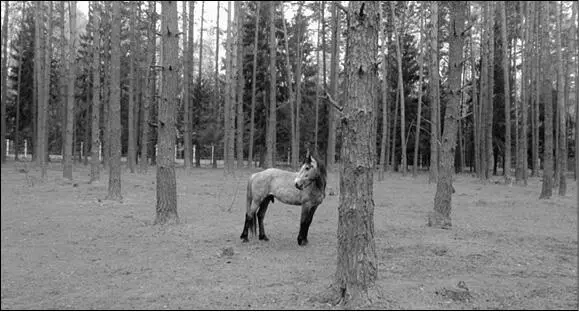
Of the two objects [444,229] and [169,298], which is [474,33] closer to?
[444,229]

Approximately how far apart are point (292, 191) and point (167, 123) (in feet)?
11.3

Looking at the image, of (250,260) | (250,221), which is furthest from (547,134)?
(250,260)

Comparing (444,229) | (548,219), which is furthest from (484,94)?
(444,229)

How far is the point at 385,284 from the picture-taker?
6328 mm

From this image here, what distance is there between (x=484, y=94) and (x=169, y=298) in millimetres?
30353

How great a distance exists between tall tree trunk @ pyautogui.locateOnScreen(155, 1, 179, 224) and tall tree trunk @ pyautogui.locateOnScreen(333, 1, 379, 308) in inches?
236

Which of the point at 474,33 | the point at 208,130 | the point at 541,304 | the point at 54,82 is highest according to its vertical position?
the point at 474,33

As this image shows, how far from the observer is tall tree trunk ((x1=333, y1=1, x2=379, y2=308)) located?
5.56 meters

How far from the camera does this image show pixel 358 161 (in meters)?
5.55

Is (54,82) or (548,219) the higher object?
(54,82)

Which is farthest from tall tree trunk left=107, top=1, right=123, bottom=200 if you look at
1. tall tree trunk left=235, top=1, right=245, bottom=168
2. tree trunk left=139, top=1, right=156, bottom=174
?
tall tree trunk left=235, top=1, right=245, bottom=168

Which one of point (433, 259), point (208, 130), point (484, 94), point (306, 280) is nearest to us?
point (306, 280)

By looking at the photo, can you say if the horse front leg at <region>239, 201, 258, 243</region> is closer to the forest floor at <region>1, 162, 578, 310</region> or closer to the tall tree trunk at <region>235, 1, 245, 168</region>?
the forest floor at <region>1, 162, 578, 310</region>

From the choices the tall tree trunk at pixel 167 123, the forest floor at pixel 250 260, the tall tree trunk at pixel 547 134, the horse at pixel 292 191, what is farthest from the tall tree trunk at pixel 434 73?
the tall tree trunk at pixel 167 123
